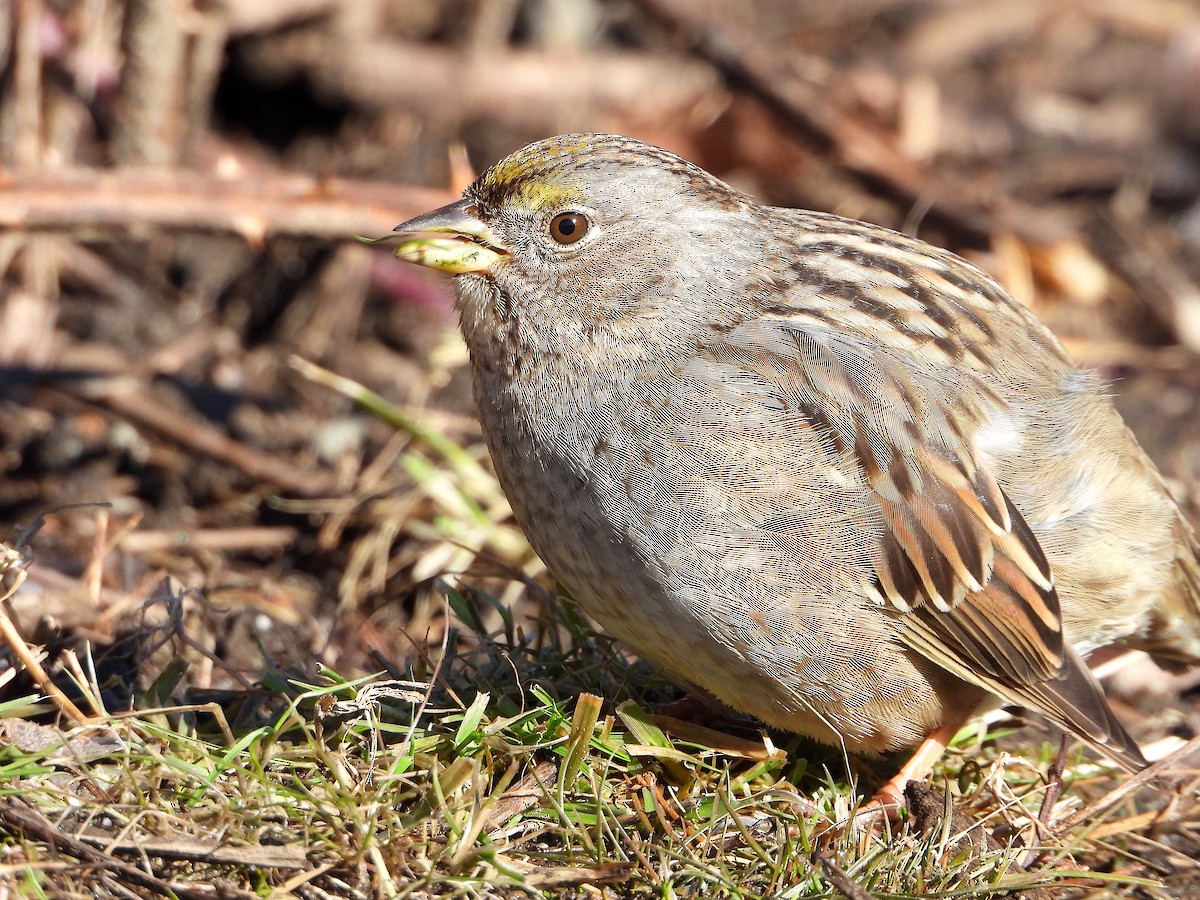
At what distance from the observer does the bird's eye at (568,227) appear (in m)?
3.31

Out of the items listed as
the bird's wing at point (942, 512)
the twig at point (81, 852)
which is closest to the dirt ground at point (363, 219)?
the twig at point (81, 852)

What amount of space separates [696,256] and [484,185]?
1.69 ft

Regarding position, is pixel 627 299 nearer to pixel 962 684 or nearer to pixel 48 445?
pixel 962 684

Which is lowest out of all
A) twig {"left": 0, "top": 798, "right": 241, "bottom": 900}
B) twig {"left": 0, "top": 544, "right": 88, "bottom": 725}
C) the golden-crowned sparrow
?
twig {"left": 0, "top": 798, "right": 241, "bottom": 900}

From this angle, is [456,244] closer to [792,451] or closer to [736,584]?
[792,451]

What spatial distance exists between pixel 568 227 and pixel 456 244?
26 cm

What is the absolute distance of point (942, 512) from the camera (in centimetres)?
310

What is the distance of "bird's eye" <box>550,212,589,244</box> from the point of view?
3311mm

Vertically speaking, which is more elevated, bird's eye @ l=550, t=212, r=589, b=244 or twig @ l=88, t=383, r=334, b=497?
bird's eye @ l=550, t=212, r=589, b=244

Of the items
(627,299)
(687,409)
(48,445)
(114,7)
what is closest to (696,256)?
(627,299)

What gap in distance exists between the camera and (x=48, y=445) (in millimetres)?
4801

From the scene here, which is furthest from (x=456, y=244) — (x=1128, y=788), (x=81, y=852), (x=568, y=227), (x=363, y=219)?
(x=1128, y=788)

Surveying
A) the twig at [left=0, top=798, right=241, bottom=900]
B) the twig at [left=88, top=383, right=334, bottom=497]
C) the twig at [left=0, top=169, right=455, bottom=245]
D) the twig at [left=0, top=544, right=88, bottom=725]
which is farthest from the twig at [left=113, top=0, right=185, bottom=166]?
the twig at [left=0, top=798, right=241, bottom=900]

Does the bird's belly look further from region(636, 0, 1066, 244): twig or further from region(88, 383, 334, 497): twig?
region(636, 0, 1066, 244): twig
